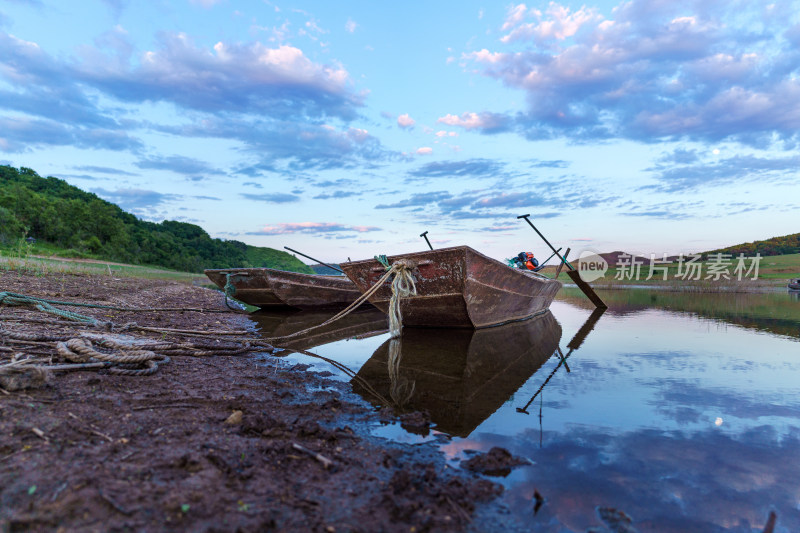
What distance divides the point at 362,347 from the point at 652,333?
23.9 feet

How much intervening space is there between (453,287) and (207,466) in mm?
6356

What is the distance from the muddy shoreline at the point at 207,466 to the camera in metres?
1.92

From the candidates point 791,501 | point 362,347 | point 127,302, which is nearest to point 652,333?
point 362,347

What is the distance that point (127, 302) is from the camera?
400 inches

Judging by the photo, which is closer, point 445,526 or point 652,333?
point 445,526

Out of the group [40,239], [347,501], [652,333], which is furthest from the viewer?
[40,239]

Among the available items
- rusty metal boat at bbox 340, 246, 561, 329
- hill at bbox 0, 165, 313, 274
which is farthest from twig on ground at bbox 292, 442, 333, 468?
hill at bbox 0, 165, 313, 274

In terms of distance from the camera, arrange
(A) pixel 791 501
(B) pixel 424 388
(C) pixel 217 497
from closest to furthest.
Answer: (C) pixel 217 497 < (A) pixel 791 501 < (B) pixel 424 388

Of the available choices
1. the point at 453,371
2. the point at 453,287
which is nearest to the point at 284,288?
the point at 453,287

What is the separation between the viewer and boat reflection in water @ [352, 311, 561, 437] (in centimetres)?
418

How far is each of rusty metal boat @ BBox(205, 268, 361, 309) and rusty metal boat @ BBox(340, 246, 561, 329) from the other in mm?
3694

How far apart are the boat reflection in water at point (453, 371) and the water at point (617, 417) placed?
0.03 m

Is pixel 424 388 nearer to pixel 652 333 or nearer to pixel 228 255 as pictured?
pixel 652 333

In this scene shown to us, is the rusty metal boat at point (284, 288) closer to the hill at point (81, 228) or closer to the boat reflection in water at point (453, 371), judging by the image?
the boat reflection in water at point (453, 371)
